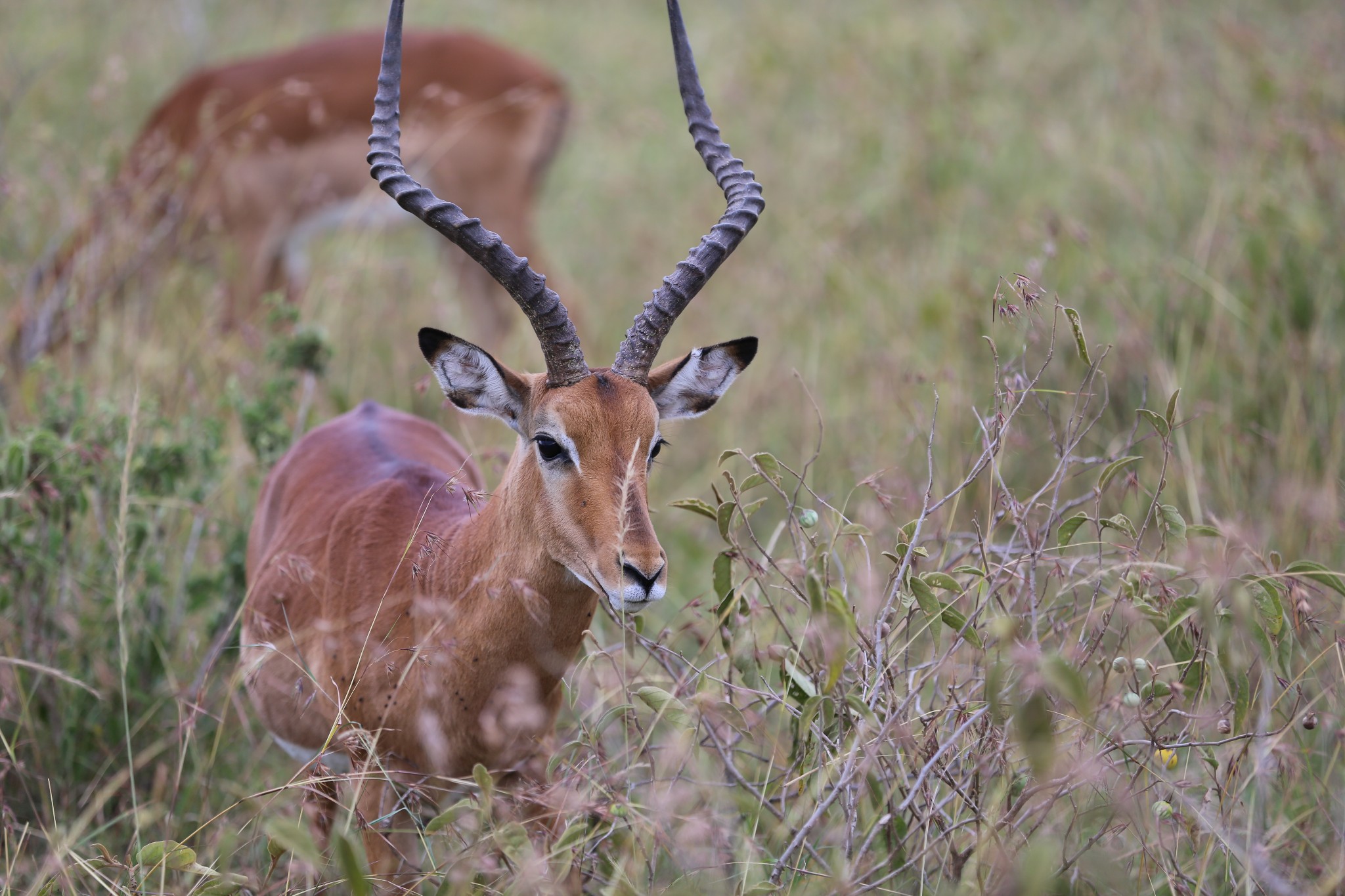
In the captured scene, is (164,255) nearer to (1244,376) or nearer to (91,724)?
(91,724)

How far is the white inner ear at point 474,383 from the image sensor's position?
332 cm

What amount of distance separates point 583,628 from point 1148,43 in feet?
26.1

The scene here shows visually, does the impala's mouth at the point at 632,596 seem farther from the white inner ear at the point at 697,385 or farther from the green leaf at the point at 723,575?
the white inner ear at the point at 697,385

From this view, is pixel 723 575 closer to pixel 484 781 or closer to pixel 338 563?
pixel 484 781

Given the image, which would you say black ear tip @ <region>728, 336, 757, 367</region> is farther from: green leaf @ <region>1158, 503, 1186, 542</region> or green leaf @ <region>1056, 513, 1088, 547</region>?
green leaf @ <region>1158, 503, 1186, 542</region>

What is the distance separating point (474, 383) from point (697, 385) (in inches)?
24.9

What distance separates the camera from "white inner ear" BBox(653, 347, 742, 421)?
349cm

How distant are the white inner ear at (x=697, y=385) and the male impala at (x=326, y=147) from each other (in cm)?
411

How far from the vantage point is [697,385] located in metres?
3.55

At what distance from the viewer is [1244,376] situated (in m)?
5.75

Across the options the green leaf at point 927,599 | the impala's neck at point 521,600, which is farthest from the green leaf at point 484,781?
the green leaf at point 927,599

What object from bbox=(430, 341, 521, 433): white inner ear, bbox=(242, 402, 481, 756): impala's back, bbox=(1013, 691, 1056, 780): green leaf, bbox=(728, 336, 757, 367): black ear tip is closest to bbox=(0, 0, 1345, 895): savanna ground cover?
bbox=(1013, 691, 1056, 780): green leaf

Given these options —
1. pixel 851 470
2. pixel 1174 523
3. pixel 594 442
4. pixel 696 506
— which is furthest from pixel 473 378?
pixel 851 470

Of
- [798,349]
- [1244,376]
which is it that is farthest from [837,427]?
[1244,376]
